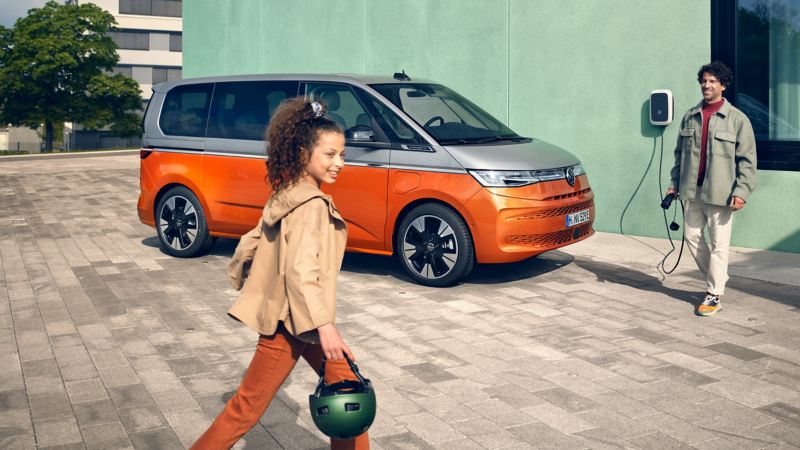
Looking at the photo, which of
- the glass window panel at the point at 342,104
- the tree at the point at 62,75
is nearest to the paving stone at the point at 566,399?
the glass window panel at the point at 342,104

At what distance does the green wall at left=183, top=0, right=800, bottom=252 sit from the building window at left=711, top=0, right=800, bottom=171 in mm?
242

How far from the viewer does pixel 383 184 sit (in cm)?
845

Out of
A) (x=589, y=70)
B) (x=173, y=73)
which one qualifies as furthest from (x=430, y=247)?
(x=173, y=73)

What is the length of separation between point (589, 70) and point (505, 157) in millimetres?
3899

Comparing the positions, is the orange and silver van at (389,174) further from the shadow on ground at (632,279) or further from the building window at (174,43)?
the building window at (174,43)

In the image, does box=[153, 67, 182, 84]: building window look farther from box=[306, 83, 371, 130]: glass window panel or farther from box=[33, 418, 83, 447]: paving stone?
box=[33, 418, 83, 447]: paving stone

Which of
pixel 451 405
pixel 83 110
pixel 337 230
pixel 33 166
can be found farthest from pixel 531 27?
pixel 83 110

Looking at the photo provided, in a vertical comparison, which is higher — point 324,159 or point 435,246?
point 324,159

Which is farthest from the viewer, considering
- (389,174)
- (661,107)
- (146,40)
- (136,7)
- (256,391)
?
(146,40)

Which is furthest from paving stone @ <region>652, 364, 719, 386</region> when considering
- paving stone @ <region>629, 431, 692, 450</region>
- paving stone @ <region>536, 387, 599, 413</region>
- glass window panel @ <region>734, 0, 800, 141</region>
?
glass window panel @ <region>734, 0, 800, 141</region>

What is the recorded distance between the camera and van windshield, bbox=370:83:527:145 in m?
8.58

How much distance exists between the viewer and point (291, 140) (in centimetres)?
367

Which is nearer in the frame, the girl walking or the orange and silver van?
the girl walking

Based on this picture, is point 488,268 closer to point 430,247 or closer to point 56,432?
point 430,247
